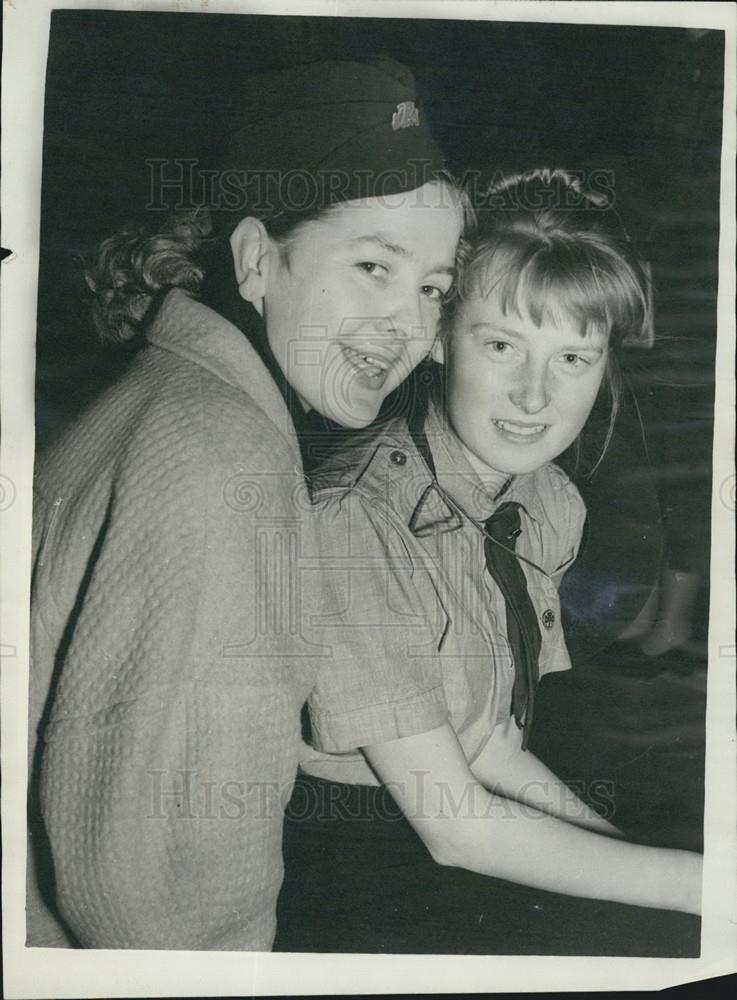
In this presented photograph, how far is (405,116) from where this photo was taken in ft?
3.38

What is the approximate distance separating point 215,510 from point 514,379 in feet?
1.27

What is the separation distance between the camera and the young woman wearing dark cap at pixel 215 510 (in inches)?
38.5

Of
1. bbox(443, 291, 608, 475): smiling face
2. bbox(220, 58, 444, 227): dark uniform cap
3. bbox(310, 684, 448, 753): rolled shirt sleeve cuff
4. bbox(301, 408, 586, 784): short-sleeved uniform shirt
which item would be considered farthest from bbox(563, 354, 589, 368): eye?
bbox(310, 684, 448, 753): rolled shirt sleeve cuff

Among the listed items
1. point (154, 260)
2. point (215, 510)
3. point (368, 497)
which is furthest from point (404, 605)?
point (154, 260)

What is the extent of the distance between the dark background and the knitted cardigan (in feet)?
0.37

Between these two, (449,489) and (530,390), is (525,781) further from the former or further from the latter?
(530,390)

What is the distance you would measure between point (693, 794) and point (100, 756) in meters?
0.73

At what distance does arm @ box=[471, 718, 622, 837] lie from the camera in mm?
1033

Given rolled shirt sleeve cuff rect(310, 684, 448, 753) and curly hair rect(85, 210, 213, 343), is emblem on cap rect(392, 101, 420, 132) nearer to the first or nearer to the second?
curly hair rect(85, 210, 213, 343)

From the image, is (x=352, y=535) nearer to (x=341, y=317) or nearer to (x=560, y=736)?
(x=341, y=317)

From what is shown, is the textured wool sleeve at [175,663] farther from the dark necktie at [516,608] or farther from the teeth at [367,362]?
the dark necktie at [516,608]

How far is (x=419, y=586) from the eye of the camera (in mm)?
1019

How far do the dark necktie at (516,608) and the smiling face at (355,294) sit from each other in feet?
0.69

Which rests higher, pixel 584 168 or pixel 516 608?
pixel 584 168
